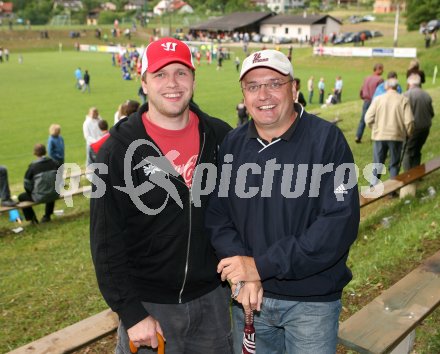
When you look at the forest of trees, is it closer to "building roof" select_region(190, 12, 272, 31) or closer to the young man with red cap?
"building roof" select_region(190, 12, 272, 31)

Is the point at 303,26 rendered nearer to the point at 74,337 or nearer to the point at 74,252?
the point at 74,252

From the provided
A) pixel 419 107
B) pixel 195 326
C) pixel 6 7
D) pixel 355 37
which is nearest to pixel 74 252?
pixel 195 326

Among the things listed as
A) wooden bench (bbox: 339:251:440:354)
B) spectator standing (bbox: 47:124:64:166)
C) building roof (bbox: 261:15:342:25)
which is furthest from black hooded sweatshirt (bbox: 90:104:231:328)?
building roof (bbox: 261:15:342:25)

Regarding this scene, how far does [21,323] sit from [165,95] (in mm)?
3873

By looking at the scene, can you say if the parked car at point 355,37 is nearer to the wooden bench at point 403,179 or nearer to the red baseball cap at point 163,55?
the wooden bench at point 403,179

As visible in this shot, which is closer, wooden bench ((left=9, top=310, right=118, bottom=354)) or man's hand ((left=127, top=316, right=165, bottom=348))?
man's hand ((left=127, top=316, right=165, bottom=348))

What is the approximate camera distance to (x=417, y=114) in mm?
8734

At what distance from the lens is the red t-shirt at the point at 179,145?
2828 millimetres

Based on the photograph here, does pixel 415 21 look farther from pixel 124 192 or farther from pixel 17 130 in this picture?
pixel 124 192

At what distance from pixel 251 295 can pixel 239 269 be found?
146 millimetres

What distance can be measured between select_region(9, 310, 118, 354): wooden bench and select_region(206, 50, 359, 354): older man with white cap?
4.00ft

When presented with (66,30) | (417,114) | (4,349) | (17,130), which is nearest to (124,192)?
(4,349)

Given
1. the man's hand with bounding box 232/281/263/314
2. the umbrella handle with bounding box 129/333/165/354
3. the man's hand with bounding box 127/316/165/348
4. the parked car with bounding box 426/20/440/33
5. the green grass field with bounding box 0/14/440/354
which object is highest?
the parked car with bounding box 426/20/440/33

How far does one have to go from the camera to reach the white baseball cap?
265cm
